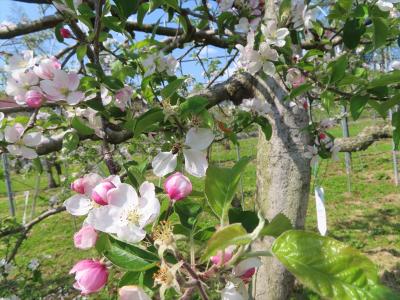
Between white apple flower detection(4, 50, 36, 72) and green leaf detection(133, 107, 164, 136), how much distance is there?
424 mm

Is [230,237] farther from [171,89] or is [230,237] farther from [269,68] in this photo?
[269,68]

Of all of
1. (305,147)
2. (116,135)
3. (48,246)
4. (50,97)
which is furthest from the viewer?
(48,246)

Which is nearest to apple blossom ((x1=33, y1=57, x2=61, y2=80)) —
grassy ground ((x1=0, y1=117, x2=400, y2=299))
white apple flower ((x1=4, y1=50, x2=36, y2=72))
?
white apple flower ((x1=4, y1=50, x2=36, y2=72))

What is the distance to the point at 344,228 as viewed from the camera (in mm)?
5453

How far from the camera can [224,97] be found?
172cm

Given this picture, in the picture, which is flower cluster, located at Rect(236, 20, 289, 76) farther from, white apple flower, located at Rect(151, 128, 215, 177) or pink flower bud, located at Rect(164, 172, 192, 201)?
pink flower bud, located at Rect(164, 172, 192, 201)

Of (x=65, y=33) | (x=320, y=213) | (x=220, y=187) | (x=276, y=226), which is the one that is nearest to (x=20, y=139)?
(x=65, y=33)

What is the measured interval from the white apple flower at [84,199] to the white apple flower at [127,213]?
0.11 m

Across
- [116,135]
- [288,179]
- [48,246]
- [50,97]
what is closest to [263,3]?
[288,179]

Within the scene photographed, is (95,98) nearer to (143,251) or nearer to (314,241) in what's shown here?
(143,251)

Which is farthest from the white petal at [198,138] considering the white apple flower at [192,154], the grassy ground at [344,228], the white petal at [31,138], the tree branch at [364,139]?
the grassy ground at [344,228]

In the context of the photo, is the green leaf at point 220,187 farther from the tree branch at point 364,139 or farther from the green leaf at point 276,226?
the tree branch at point 364,139

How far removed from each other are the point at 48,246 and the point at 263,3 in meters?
5.61

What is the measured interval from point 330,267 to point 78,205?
0.52 meters
